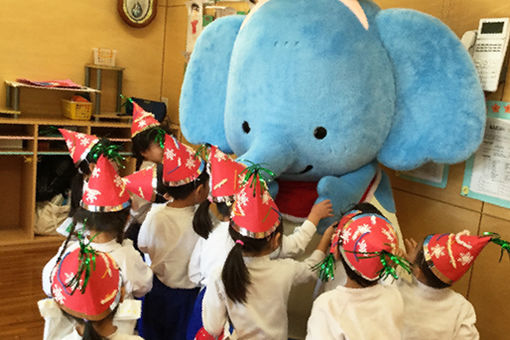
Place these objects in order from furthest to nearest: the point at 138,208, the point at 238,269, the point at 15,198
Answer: the point at 15,198
the point at 138,208
the point at 238,269

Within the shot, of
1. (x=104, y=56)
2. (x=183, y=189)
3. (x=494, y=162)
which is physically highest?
(x=104, y=56)

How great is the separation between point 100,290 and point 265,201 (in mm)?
491

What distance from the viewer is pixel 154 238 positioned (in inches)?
74.7

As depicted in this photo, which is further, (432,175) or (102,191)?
(432,175)

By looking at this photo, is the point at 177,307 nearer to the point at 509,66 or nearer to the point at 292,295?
the point at 292,295

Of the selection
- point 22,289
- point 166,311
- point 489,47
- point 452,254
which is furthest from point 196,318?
point 22,289

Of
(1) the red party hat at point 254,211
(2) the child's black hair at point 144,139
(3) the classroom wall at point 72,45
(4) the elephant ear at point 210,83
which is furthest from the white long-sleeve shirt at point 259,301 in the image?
(3) the classroom wall at point 72,45

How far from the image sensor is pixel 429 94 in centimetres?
157

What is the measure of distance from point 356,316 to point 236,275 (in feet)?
1.12

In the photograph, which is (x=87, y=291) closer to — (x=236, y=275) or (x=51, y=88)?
(x=236, y=275)

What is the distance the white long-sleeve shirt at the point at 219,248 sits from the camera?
5.16ft

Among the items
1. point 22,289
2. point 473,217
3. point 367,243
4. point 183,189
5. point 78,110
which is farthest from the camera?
point 78,110

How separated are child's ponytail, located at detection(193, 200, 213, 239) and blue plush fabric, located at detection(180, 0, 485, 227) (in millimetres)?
300

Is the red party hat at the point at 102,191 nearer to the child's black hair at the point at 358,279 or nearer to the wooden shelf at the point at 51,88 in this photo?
the child's black hair at the point at 358,279
